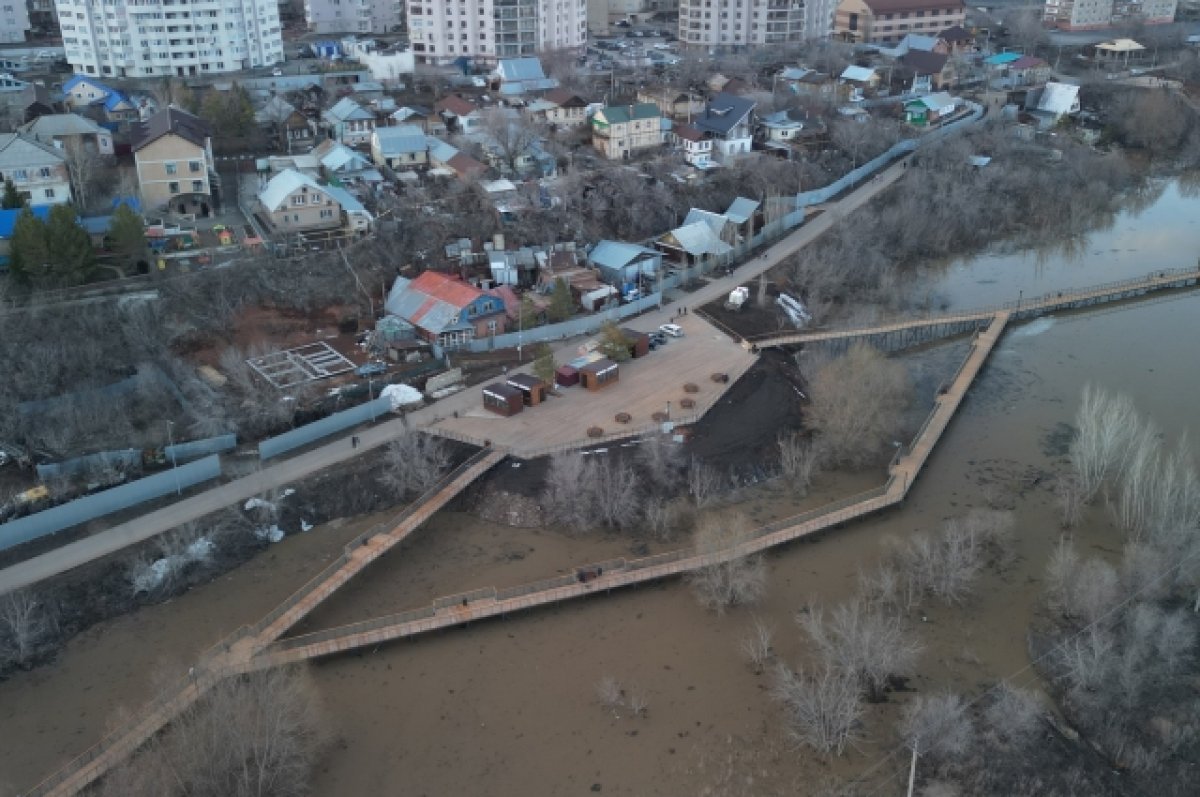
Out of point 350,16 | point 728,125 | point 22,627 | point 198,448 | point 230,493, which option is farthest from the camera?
point 350,16

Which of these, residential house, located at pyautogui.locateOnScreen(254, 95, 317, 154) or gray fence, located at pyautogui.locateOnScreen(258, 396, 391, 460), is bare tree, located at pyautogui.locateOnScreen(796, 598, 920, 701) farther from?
residential house, located at pyautogui.locateOnScreen(254, 95, 317, 154)

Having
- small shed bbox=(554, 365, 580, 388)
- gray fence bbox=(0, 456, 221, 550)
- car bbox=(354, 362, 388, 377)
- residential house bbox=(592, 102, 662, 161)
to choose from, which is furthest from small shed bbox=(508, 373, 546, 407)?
residential house bbox=(592, 102, 662, 161)

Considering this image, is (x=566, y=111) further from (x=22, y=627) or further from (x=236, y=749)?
(x=236, y=749)

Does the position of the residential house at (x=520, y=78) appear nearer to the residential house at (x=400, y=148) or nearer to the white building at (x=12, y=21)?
the residential house at (x=400, y=148)

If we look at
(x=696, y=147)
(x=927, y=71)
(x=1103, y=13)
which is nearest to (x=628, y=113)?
(x=696, y=147)

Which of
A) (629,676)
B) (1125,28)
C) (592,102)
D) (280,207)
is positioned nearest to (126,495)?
(629,676)

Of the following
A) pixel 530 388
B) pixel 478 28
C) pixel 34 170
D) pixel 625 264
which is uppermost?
pixel 478 28

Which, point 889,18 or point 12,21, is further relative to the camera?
point 889,18
